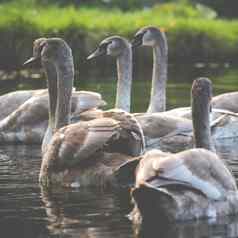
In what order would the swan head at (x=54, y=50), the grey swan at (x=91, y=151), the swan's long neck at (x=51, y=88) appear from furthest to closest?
1. the swan's long neck at (x=51, y=88)
2. the swan head at (x=54, y=50)
3. the grey swan at (x=91, y=151)

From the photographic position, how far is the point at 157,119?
16000mm

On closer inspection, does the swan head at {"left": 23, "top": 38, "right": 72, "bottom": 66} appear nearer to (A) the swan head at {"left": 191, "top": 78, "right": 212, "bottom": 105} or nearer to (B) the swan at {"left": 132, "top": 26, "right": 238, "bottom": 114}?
(A) the swan head at {"left": 191, "top": 78, "right": 212, "bottom": 105}

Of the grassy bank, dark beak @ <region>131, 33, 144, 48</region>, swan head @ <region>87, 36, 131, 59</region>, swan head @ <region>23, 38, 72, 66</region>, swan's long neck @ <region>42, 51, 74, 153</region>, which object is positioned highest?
swan head @ <region>23, 38, 72, 66</region>

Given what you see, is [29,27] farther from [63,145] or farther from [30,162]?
[63,145]

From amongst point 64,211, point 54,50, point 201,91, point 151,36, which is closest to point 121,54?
point 151,36

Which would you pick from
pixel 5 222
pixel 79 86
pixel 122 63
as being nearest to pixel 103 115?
pixel 5 222

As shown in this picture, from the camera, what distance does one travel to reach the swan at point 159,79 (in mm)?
18141

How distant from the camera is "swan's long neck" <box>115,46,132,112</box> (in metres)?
17.5

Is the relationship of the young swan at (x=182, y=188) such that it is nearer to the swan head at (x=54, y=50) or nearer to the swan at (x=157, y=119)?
the swan head at (x=54, y=50)

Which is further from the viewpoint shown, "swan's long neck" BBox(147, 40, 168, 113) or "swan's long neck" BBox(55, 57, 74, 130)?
"swan's long neck" BBox(147, 40, 168, 113)

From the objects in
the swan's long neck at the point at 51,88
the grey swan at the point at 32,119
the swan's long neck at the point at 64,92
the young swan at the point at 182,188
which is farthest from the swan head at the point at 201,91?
the grey swan at the point at 32,119

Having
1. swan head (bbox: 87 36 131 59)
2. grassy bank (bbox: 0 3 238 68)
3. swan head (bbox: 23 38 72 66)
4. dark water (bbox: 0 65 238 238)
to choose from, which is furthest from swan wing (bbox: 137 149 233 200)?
grassy bank (bbox: 0 3 238 68)

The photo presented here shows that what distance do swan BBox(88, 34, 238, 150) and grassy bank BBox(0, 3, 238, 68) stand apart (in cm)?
1118

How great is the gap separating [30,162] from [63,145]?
236 cm
